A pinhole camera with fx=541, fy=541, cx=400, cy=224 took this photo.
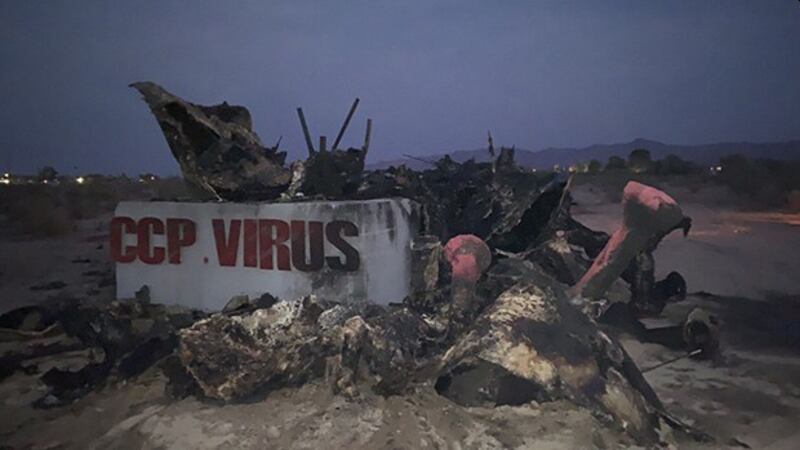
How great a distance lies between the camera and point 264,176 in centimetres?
775

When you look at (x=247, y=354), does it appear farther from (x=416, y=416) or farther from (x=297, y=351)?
(x=416, y=416)

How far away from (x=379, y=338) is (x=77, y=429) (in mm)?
2791

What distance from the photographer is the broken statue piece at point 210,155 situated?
291 inches

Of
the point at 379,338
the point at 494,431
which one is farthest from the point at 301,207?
the point at 494,431

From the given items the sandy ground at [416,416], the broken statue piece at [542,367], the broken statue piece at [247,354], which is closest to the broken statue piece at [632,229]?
the sandy ground at [416,416]

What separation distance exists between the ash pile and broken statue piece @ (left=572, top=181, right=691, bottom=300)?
0.7 inches

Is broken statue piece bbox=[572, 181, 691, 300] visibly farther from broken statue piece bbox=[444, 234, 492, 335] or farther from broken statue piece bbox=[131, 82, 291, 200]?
broken statue piece bbox=[131, 82, 291, 200]

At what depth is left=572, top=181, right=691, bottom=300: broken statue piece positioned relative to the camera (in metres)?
6.40

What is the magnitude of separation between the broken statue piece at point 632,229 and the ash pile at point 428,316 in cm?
2

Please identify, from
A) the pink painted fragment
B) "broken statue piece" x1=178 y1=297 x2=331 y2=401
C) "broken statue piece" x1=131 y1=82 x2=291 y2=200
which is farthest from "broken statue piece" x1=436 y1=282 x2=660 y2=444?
"broken statue piece" x1=131 y1=82 x2=291 y2=200

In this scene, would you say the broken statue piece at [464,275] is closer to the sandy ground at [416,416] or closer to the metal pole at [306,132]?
the sandy ground at [416,416]

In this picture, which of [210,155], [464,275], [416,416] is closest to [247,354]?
[416,416]

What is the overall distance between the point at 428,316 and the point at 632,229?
272cm

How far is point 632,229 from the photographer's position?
664 centimetres
